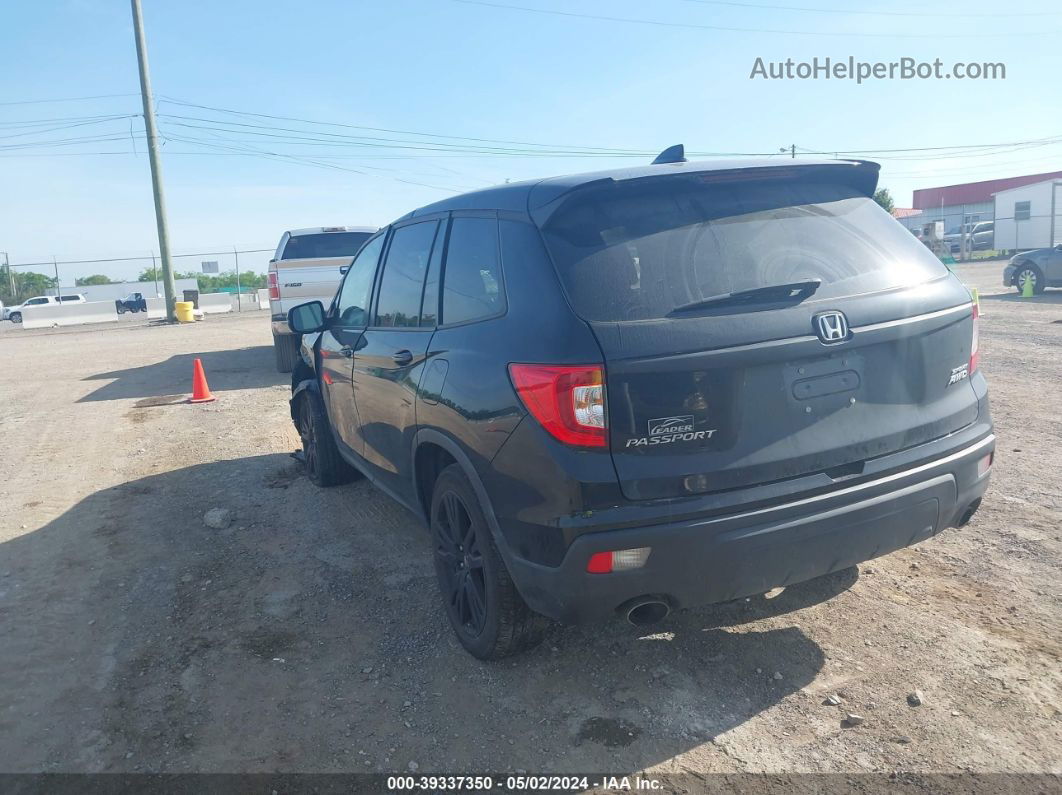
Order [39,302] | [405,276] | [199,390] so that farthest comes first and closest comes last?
[39,302]
[199,390]
[405,276]

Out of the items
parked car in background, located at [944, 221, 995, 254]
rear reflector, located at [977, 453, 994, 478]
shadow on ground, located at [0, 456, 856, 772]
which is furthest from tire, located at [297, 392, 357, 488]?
parked car in background, located at [944, 221, 995, 254]

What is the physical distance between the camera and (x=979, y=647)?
3398mm

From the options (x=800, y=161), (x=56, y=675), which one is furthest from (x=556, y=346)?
(x=56, y=675)

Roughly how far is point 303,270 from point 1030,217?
154 feet

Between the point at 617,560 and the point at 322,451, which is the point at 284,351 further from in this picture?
the point at 617,560

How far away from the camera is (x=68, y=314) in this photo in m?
35.9

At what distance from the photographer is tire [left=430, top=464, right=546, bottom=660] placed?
326cm

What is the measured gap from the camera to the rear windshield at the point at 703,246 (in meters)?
2.88

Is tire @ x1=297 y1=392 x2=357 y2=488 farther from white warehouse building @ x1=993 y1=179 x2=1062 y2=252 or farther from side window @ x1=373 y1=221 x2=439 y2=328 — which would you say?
white warehouse building @ x1=993 y1=179 x2=1062 y2=252

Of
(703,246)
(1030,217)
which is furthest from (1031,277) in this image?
(1030,217)

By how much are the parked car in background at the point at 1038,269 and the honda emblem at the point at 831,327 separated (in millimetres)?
20048

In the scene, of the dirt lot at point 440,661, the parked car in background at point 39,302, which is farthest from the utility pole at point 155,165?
the dirt lot at point 440,661

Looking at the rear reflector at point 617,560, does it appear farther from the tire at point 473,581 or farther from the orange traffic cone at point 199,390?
the orange traffic cone at point 199,390

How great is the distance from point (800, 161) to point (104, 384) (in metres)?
12.1
